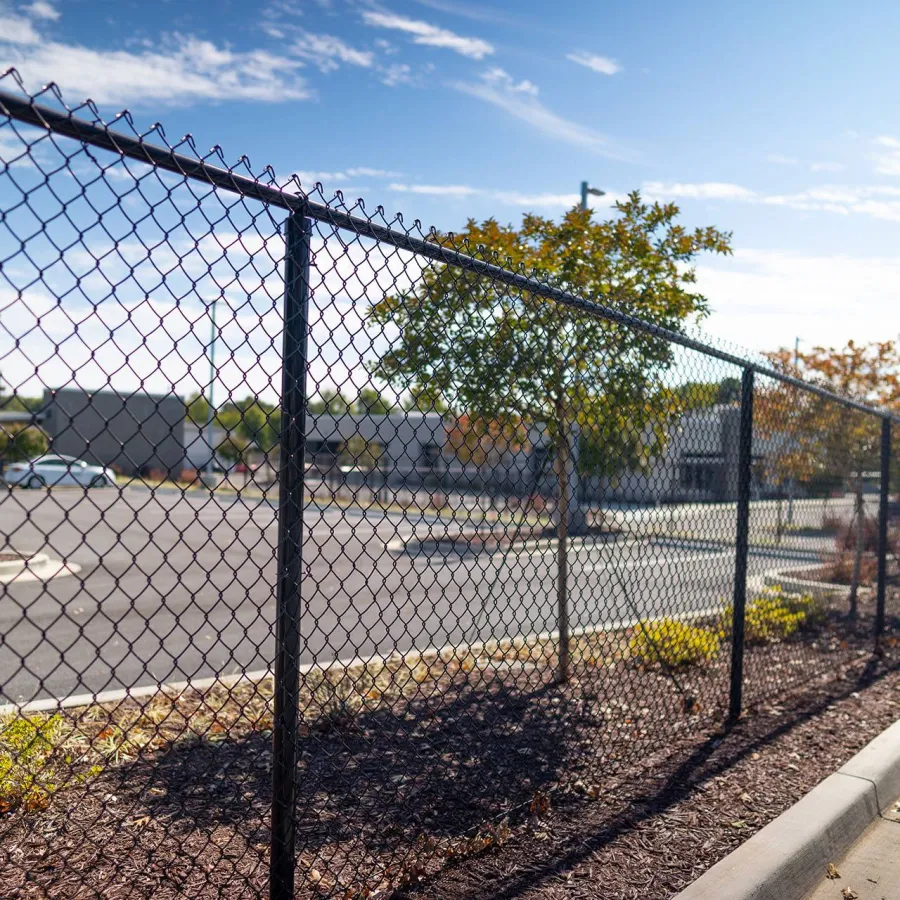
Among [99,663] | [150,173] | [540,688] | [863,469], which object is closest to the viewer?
[150,173]

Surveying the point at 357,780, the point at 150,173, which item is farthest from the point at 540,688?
the point at 150,173

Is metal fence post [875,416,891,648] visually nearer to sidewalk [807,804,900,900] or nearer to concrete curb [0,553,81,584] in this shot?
sidewalk [807,804,900,900]

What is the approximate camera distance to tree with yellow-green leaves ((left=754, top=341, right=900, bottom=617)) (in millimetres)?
7086

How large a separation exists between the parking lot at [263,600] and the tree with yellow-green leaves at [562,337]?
65 cm

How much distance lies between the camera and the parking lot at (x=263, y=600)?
11.4 ft

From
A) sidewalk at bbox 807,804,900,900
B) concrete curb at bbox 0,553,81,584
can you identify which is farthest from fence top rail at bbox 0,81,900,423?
concrete curb at bbox 0,553,81,584

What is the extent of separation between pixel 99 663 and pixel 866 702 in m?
5.82

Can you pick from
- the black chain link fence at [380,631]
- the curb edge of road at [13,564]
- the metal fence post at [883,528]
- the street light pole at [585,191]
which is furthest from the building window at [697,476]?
the street light pole at [585,191]

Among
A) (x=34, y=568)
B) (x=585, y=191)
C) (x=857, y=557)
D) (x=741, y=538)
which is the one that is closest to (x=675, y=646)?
(x=741, y=538)

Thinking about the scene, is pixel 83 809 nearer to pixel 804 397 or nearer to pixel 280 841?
pixel 280 841

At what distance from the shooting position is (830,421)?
862 centimetres

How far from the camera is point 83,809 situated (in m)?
3.56

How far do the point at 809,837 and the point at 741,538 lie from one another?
2172mm

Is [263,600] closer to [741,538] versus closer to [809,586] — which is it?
[741,538]
